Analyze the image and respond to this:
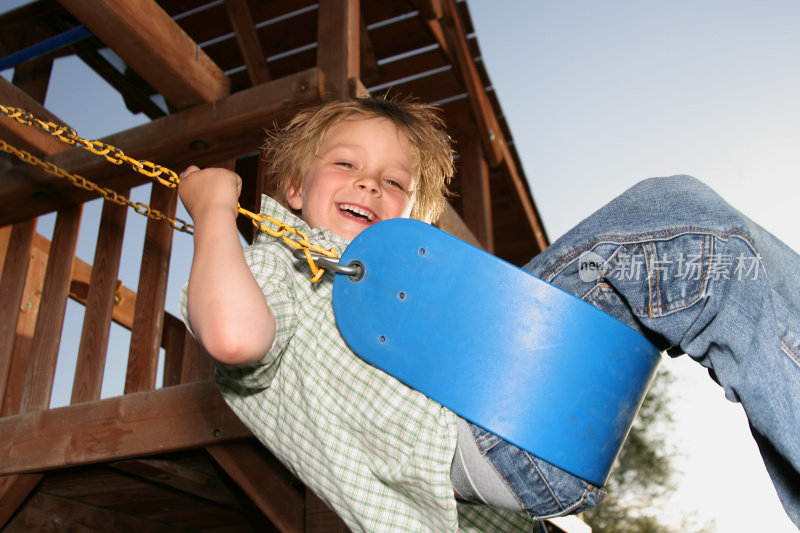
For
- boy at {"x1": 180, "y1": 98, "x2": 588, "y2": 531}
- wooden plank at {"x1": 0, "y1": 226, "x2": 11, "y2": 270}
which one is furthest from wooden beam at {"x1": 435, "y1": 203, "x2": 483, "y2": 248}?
wooden plank at {"x1": 0, "y1": 226, "x2": 11, "y2": 270}

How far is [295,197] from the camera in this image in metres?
1.94

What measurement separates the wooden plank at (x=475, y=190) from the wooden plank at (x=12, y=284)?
2.49 metres

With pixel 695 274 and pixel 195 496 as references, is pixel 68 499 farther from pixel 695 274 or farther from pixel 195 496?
pixel 695 274

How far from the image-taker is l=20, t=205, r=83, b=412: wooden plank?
2.83 meters

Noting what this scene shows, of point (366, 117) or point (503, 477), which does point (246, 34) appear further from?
point (503, 477)

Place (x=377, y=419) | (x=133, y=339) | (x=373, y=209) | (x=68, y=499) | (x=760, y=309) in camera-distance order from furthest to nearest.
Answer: (x=68, y=499)
(x=133, y=339)
(x=373, y=209)
(x=377, y=419)
(x=760, y=309)

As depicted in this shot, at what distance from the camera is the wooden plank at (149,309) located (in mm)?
2709

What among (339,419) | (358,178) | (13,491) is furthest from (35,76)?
(339,419)

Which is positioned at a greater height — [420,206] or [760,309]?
[420,206]

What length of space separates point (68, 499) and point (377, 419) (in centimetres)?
257

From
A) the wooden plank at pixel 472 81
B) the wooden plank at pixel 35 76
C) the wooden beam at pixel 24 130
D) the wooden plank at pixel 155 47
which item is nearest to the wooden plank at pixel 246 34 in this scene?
the wooden plank at pixel 35 76

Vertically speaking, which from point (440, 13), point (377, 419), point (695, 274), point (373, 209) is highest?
point (440, 13)

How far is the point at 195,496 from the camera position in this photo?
10.8 feet

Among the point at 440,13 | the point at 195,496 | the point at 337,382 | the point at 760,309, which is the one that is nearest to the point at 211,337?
the point at 337,382
